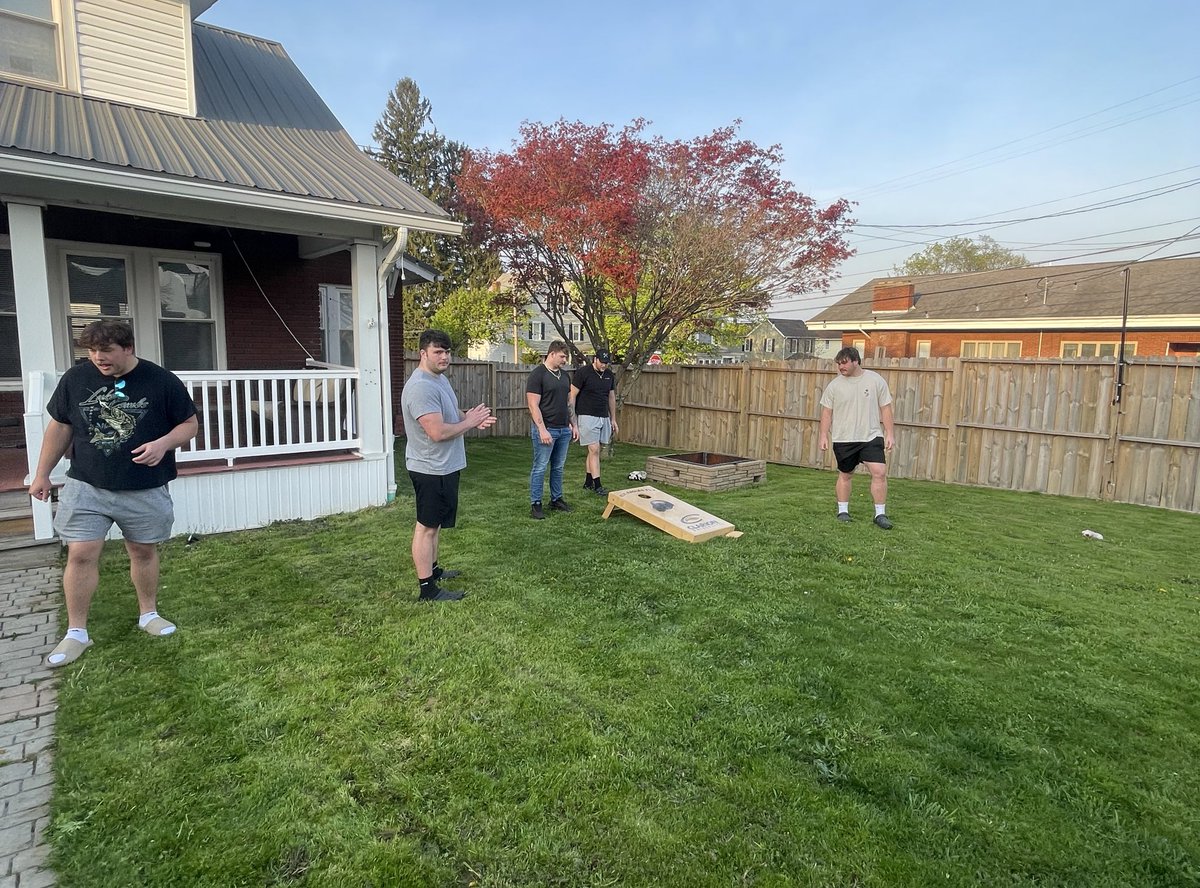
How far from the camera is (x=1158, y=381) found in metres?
8.38

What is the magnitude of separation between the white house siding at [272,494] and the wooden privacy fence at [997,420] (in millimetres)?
5556

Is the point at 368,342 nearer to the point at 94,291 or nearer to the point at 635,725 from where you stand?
the point at 94,291

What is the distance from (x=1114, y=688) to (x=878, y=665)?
111 centimetres

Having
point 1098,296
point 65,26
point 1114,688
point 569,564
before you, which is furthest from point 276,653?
point 1098,296

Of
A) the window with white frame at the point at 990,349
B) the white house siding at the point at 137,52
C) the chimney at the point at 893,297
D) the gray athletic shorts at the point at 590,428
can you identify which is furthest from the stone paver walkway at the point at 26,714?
the chimney at the point at 893,297

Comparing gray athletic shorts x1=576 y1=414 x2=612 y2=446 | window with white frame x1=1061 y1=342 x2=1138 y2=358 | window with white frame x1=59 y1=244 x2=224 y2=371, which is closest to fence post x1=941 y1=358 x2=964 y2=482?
gray athletic shorts x1=576 y1=414 x2=612 y2=446

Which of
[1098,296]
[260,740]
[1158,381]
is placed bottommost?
[260,740]

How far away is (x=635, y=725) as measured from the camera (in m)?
3.07

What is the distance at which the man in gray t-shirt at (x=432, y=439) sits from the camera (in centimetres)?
414

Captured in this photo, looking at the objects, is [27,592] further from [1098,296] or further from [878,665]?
[1098,296]

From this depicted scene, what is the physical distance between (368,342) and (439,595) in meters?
3.56

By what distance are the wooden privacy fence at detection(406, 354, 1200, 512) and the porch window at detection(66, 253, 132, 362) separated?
707cm

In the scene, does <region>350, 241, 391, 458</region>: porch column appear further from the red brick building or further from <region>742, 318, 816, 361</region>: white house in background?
<region>742, 318, 816, 361</region>: white house in background

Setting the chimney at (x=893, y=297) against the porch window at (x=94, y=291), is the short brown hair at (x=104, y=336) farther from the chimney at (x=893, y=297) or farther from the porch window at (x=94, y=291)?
the chimney at (x=893, y=297)
